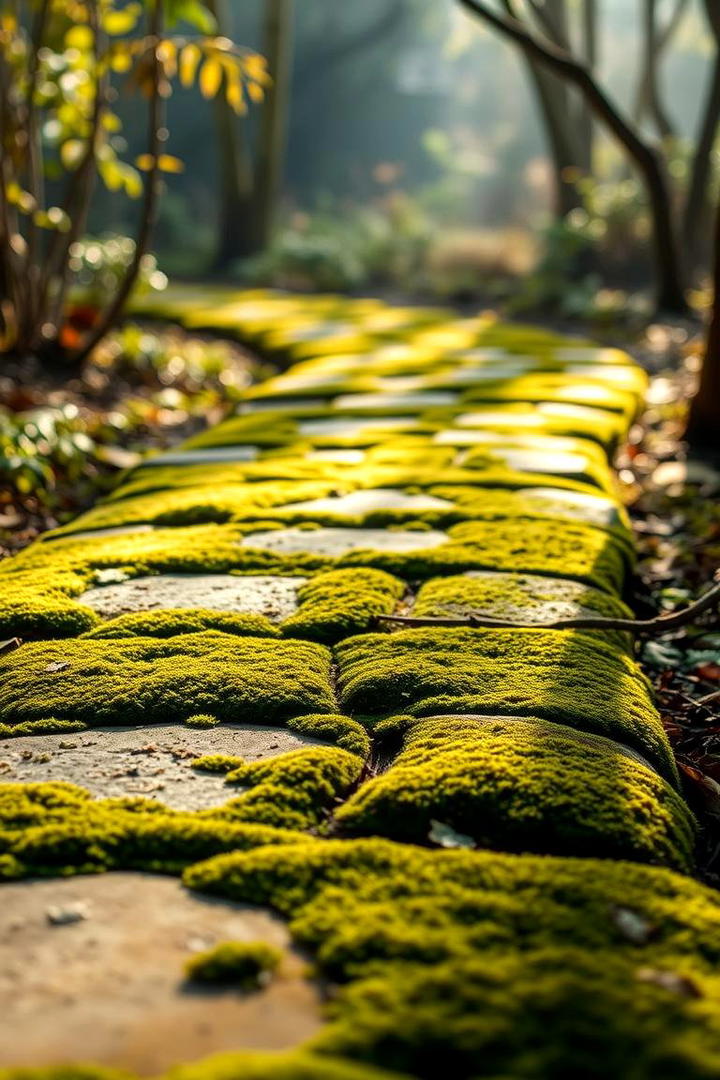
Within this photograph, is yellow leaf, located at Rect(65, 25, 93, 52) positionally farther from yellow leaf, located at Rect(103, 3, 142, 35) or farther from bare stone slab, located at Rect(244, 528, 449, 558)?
bare stone slab, located at Rect(244, 528, 449, 558)

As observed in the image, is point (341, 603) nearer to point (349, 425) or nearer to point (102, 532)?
point (102, 532)

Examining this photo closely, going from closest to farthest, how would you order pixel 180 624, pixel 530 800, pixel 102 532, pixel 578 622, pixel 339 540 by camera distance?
pixel 530 800, pixel 578 622, pixel 180 624, pixel 339 540, pixel 102 532

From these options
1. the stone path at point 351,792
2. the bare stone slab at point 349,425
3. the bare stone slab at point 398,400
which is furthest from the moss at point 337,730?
the bare stone slab at point 398,400

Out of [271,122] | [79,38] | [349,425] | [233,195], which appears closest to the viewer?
[349,425]

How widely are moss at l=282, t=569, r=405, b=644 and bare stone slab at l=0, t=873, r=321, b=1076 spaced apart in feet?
3.74

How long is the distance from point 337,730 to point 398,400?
3.86 metres

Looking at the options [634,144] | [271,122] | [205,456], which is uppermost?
[634,144]

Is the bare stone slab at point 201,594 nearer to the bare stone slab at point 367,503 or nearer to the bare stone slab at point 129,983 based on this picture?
the bare stone slab at point 367,503

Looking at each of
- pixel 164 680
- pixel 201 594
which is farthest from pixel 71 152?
pixel 164 680

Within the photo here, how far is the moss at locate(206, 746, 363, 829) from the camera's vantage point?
76.1 inches

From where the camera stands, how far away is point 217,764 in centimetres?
210

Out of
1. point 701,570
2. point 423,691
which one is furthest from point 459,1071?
point 701,570

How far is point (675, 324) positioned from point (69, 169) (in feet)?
15.8

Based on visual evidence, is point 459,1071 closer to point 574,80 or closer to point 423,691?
point 423,691
